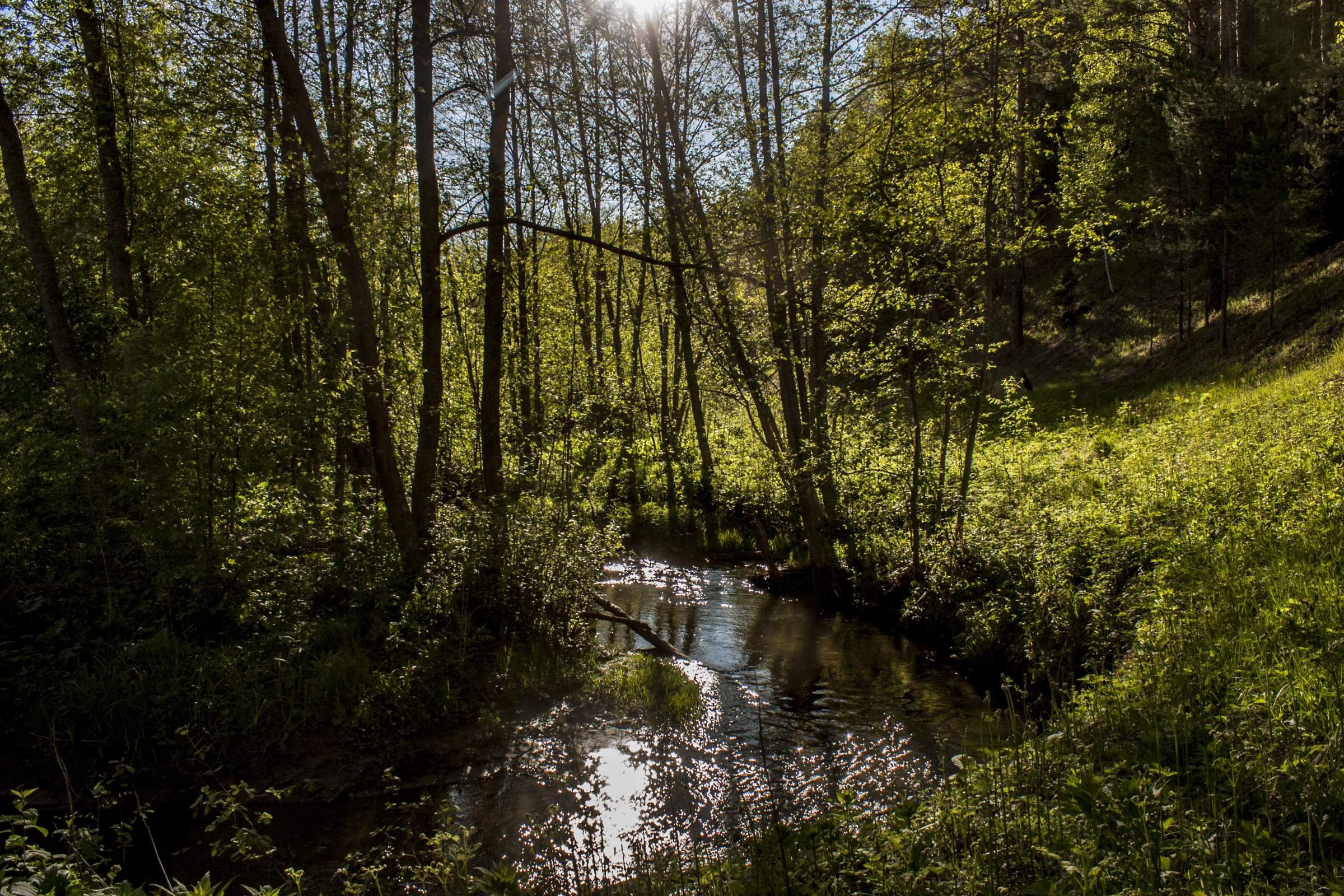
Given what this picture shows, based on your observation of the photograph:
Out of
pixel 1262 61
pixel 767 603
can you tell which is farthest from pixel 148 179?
pixel 1262 61

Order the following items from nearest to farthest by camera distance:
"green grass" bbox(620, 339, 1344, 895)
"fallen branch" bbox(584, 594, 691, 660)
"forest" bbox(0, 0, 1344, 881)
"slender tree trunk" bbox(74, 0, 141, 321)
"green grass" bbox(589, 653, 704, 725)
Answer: "green grass" bbox(620, 339, 1344, 895), "forest" bbox(0, 0, 1344, 881), "green grass" bbox(589, 653, 704, 725), "slender tree trunk" bbox(74, 0, 141, 321), "fallen branch" bbox(584, 594, 691, 660)

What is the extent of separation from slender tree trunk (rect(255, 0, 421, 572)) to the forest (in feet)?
0.23

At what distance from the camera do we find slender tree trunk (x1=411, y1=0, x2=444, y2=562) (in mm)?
9258

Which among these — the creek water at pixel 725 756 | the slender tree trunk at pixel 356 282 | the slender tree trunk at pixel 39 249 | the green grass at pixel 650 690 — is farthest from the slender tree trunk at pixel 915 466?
the slender tree trunk at pixel 39 249

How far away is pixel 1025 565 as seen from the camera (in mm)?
8438

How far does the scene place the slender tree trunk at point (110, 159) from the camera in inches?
355

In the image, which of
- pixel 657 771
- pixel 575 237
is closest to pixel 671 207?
pixel 575 237

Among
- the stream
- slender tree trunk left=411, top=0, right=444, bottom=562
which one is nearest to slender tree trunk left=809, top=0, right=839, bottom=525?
the stream

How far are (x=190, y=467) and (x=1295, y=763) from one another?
27.3 ft

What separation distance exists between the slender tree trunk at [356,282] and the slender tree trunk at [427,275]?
31 centimetres

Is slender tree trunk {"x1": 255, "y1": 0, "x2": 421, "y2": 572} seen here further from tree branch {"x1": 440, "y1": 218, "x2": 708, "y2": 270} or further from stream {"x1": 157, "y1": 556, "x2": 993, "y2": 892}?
stream {"x1": 157, "y1": 556, "x2": 993, "y2": 892}

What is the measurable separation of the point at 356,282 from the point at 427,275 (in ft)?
3.17

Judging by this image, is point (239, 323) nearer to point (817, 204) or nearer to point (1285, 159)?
point (817, 204)

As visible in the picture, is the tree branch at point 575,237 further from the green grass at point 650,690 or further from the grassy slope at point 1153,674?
the grassy slope at point 1153,674
